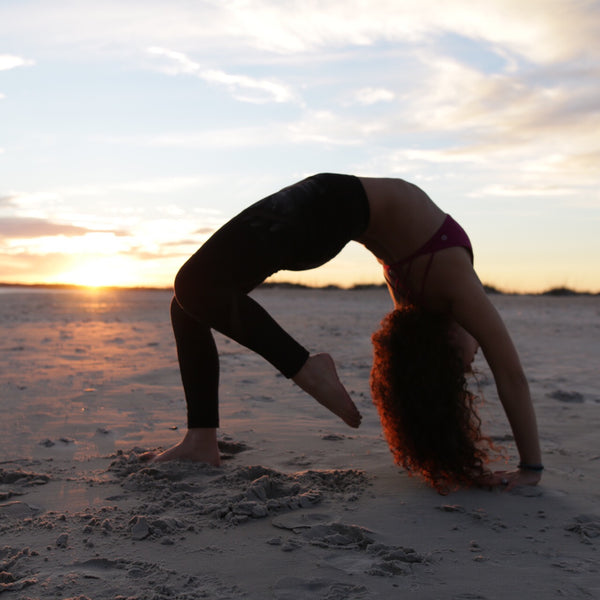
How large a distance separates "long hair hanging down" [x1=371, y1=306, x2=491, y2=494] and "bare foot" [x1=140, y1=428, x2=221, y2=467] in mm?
801

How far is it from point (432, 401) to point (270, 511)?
2.27 feet

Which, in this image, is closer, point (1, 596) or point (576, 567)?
point (1, 596)

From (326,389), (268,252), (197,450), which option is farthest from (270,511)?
(268,252)

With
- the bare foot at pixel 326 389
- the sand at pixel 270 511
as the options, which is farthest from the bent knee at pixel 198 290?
the sand at pixel 270 511

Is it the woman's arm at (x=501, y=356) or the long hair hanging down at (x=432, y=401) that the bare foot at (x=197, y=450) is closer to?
the long hair hanging down at (x=432, y=401)

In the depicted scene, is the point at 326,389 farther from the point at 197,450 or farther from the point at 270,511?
the point at 197,450

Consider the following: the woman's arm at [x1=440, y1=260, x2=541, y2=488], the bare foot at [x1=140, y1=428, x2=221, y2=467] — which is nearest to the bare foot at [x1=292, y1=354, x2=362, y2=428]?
the woman's arm at [x1=440, y1=260, x2=541, y2=488]

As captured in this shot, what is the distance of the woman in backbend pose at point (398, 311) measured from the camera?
7.18ft

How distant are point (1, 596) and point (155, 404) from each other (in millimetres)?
2573

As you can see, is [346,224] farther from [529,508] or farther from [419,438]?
[529,508]

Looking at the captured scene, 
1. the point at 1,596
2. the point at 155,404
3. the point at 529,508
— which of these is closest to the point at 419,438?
the point at 529,508

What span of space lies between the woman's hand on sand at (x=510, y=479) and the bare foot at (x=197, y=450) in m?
1.07

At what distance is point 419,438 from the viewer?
7.86 ft

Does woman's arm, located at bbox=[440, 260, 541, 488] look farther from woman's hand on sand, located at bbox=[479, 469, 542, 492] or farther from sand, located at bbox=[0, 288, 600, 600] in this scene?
sand, located at bbox=[0, 288, 600, 600]
